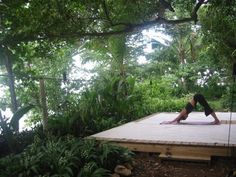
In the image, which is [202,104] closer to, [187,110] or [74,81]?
[187,110]

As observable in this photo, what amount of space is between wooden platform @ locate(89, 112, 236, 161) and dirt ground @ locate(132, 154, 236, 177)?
95 mm

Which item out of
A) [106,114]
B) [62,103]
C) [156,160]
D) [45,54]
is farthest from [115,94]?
[156,160]

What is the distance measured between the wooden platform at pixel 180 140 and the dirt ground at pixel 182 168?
0.09m

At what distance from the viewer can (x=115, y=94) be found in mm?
7469

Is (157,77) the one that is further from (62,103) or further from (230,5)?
(230,5)

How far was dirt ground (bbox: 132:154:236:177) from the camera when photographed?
3941mm

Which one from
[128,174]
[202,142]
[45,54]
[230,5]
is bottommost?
[128,174]

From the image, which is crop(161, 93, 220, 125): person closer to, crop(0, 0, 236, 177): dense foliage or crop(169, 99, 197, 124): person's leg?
crop(169, 99, 197, 124): person's leg

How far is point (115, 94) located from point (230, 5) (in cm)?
378

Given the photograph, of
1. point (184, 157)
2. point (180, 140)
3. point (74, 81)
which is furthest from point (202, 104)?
point (74, 81)

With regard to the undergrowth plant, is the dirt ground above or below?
below

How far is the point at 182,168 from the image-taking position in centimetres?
416

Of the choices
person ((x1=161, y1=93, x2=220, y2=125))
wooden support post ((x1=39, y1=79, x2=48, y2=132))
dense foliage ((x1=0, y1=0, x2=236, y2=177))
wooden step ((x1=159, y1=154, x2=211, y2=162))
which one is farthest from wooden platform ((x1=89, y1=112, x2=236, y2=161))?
wooden support post ((x1=39, y1=79, x2=48, y2=132))

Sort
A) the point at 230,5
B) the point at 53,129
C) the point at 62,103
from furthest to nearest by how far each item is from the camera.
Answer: the point at 62,103
the point at 53,129
the point at 230,5
